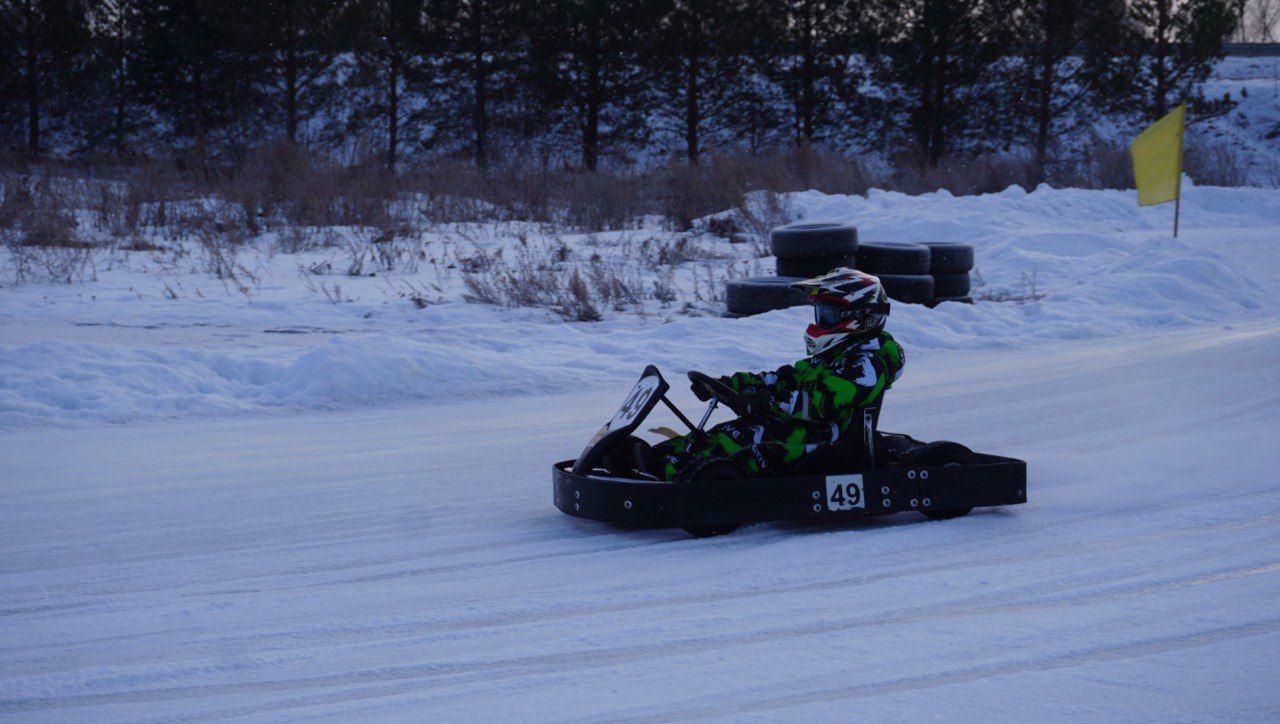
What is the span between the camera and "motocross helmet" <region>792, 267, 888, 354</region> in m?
4.96

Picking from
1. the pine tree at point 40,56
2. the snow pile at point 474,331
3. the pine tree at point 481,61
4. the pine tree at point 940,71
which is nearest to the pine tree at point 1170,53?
the pine tree at point 940,71

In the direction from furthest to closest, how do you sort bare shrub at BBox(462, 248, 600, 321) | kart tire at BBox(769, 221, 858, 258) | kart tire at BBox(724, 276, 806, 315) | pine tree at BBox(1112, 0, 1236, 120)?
pine tree at BBox(1112, 0, 1236, 120) → bare shrub at BBox(462, 248, 600, 321) → kart tire at BBox(769, 221, 858, 258) → kart tire at BBox(724, 276, 806, 315)

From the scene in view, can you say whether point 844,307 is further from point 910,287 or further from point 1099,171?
point 1099,171

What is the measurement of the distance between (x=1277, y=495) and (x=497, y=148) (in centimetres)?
2796

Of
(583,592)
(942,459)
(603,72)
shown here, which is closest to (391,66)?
(603,72)

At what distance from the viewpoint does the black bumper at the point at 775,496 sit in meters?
4.78

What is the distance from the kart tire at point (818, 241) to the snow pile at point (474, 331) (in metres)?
1.12

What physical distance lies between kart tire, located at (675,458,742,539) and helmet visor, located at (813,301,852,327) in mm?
721

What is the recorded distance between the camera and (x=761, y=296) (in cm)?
1151

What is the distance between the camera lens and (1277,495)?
533 cm

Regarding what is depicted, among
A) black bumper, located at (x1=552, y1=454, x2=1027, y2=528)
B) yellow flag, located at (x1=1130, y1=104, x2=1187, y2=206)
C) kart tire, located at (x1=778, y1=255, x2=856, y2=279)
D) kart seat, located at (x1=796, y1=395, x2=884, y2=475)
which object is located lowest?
black bumper, located at (x1=552, y1=454, x2=1027, y2=528)

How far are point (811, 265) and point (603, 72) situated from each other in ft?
67.1

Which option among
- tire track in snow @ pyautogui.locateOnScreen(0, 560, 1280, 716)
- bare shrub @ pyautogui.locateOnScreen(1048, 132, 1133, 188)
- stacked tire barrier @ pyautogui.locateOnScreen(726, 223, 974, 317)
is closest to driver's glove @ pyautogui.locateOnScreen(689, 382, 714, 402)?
tire track in snow @ pyautogui.locateOnScreen(0, 560, 1280, 716)

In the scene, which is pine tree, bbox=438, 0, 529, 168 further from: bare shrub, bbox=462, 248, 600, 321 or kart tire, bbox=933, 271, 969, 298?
kart tire, bbox=933, 271, 969, 298
